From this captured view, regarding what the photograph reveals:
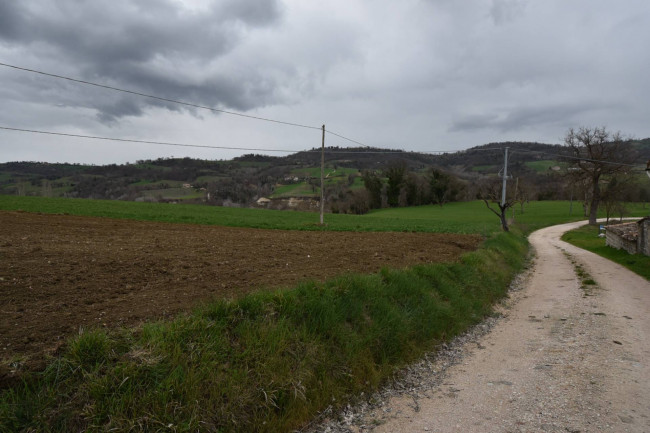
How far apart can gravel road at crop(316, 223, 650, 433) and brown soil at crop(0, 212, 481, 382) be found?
2.87 metres

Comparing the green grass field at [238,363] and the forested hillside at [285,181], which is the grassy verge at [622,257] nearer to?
the green grass field at [238,363]

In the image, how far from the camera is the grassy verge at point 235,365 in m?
3.47

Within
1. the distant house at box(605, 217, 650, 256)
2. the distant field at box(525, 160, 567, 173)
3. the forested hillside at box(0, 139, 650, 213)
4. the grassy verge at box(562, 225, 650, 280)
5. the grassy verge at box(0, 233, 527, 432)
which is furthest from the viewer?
the distant field at box(525, 160, 567, 173)

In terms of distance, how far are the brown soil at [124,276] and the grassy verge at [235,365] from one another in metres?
0.47

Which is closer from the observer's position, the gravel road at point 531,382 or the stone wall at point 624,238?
the gravel road at point 531,382

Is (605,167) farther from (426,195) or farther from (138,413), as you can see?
(138,413)

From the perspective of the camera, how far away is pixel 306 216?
43125mm

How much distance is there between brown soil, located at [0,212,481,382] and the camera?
4613 millimetres

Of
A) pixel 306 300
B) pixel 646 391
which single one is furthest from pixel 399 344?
pixel 646 391

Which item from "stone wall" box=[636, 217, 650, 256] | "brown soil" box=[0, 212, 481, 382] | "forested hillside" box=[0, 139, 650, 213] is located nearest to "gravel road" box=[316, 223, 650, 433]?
"brown soil" box=[0, 212, 481, 382]

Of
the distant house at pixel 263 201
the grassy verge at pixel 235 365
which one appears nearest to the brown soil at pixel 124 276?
the grassy verge at pixel 235 365

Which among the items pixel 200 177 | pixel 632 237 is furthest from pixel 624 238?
pixel 200 177

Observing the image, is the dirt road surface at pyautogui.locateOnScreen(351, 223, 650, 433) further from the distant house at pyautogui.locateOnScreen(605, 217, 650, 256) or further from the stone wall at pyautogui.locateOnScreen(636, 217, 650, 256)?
the distant house at pyautogui.locateOnScreen(605, 217, 650, 256)

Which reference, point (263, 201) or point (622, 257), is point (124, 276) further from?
point (263, 201)
